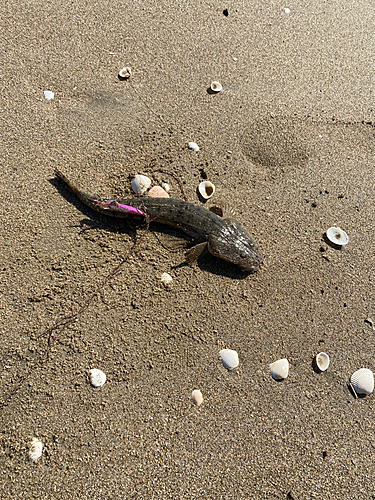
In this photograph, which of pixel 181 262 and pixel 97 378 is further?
pixel 181 262

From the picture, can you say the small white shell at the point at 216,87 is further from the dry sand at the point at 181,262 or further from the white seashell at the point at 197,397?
the white seashell at the point at 197,397

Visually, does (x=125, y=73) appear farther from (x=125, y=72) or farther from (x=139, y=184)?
(x=139, y=184)

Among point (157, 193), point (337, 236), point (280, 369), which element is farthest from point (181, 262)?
A: point (337, 236)

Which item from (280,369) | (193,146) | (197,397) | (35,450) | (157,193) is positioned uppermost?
(193,146)

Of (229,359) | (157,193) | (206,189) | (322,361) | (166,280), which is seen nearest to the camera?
(229,359)

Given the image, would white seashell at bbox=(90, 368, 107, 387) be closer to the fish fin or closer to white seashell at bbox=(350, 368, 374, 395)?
the fish fin

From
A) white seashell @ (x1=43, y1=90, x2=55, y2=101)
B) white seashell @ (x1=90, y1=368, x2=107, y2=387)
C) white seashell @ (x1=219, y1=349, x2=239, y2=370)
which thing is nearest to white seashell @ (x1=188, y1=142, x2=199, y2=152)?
white seashell @ (x1=43, y1=90, x2=55, y2=101)
